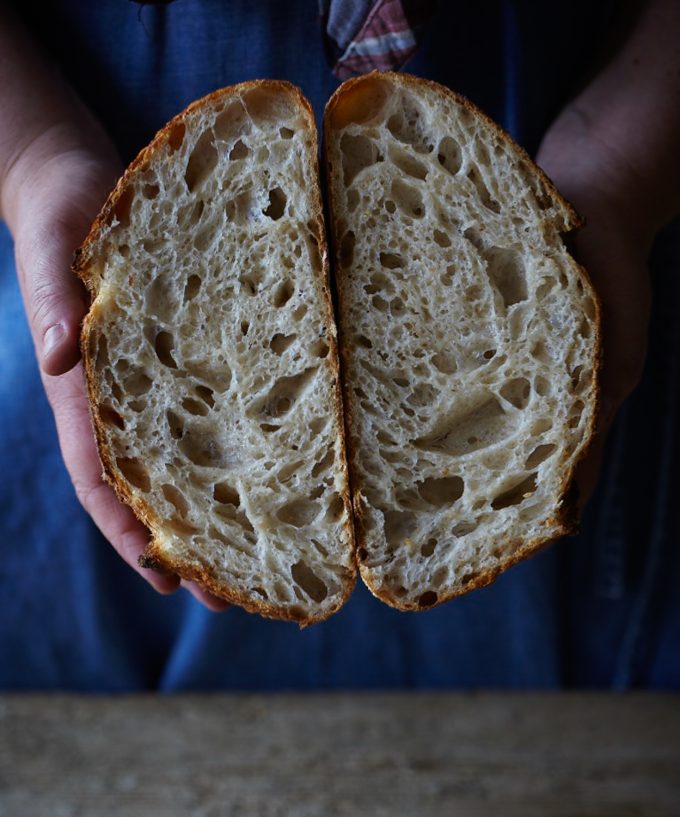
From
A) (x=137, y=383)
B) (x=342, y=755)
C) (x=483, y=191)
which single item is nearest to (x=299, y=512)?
(x=137, y=383)

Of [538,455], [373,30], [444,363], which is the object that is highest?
[373,30]

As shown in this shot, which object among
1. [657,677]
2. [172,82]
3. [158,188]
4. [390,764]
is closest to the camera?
[158,188]

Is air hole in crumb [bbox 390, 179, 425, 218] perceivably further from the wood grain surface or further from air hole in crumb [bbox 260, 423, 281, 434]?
the wood grain surface

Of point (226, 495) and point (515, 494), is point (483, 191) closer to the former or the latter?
point (515, 494)

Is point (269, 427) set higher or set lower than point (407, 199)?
lower

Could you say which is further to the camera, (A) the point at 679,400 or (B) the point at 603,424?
(A) the point at 679,400

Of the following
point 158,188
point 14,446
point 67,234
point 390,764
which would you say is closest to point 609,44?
point 158,188

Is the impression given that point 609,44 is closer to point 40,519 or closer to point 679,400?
point 679,400

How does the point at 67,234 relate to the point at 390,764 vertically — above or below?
above
